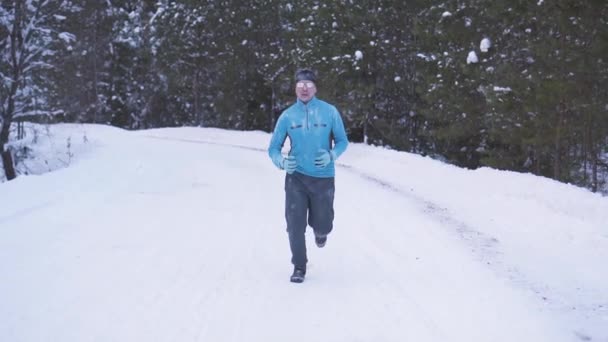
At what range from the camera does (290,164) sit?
5.48 m

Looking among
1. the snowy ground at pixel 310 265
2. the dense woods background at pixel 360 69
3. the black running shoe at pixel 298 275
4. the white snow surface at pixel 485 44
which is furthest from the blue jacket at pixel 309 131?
the white snow surface at pixel 485 44

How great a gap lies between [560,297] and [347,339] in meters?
2.15

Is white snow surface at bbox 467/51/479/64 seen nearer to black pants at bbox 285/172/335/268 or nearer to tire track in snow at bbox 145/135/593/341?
tire track in snow at bbox 145/135/593/341

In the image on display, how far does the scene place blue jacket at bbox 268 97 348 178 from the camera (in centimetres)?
554

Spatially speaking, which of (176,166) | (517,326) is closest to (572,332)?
(517,326)

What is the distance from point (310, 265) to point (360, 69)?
1925 centimetres

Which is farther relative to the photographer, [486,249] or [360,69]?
[360,69]

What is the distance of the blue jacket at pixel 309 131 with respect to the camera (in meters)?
5.54

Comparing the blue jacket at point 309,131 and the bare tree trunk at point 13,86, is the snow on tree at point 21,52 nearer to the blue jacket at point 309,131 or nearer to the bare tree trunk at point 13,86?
the bare tree trunk at point 13,86

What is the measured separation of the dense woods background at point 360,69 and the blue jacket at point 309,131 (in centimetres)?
1126

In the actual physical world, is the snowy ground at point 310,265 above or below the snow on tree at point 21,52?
below

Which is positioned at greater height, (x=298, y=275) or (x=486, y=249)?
(x=486, y=249)

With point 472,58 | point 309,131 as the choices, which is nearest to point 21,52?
point 472,58

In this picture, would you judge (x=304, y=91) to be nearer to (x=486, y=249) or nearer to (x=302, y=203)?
(x=302, y=203)
